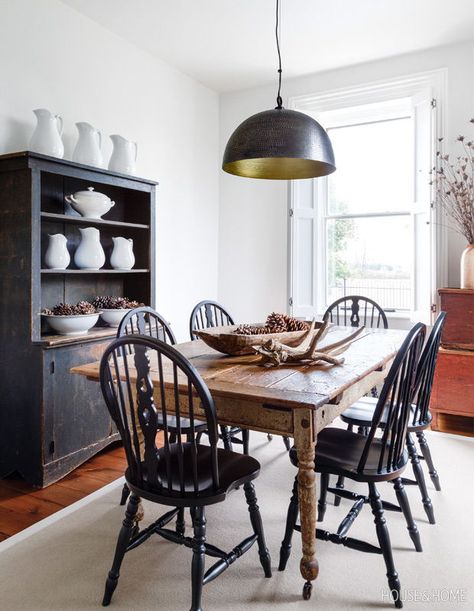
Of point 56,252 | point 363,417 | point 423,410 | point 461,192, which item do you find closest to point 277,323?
point 363,417

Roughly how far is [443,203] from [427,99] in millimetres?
822

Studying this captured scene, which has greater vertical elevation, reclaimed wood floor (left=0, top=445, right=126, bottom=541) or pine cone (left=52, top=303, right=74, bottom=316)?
pine cone (left=52, top=303, right=74, bottom=316)

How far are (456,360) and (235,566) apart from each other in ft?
7.39

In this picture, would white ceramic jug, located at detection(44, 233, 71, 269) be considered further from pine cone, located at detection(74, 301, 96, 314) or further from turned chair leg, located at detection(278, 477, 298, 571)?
turned chair leg, located at detection(278, 477, 298, 571)

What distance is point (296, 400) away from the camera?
1.59 meters

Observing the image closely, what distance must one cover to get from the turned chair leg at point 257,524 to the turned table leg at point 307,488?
0.16 meters

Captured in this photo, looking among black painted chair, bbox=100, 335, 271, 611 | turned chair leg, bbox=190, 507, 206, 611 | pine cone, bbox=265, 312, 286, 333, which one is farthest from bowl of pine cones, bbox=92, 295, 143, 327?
turned chair leg, bbox=190, 507, 206, 611

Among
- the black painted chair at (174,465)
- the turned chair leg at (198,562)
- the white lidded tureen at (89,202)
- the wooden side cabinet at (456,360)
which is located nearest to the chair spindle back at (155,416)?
the black painted chair at (174,465)

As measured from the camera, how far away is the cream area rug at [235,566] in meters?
1.75

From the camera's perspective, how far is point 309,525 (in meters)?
1.74

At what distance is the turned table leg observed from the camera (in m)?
1.65

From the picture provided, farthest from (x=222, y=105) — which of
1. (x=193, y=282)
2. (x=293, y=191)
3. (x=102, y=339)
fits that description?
(x=102, y=339)

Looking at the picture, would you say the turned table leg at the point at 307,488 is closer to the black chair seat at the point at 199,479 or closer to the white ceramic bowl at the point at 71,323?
the black chair seat at the point at 199,479

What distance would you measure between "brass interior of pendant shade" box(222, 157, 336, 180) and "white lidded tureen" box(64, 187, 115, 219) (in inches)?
38.2
